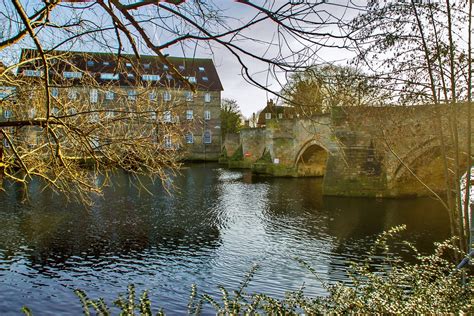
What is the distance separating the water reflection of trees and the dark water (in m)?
0.02

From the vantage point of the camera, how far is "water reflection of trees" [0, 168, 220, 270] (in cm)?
862

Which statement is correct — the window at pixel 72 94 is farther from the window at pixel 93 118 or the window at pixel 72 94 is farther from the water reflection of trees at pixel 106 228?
the water reflection of trees at pixel 106 228

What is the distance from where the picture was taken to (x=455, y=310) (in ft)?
7.70

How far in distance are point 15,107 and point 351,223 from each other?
8947mm

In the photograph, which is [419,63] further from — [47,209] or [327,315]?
[47,209]

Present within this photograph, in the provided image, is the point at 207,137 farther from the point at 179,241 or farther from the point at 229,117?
the point at 179,241

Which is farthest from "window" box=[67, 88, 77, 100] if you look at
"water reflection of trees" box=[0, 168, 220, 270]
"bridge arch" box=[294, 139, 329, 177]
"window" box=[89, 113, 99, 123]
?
"bridge arch" box=[294, 139, 329, 177]

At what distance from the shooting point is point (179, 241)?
31.5 feet

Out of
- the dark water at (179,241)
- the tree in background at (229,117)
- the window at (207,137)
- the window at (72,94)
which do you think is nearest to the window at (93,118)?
the window at (72,94)

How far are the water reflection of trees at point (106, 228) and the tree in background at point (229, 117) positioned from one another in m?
30.3

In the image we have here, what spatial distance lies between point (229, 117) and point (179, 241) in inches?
1449

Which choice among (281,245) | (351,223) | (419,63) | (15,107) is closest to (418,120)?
(351,223)

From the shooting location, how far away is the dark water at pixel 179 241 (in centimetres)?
691

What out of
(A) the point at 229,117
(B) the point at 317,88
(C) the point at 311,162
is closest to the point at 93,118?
(B) the point at 317,88
